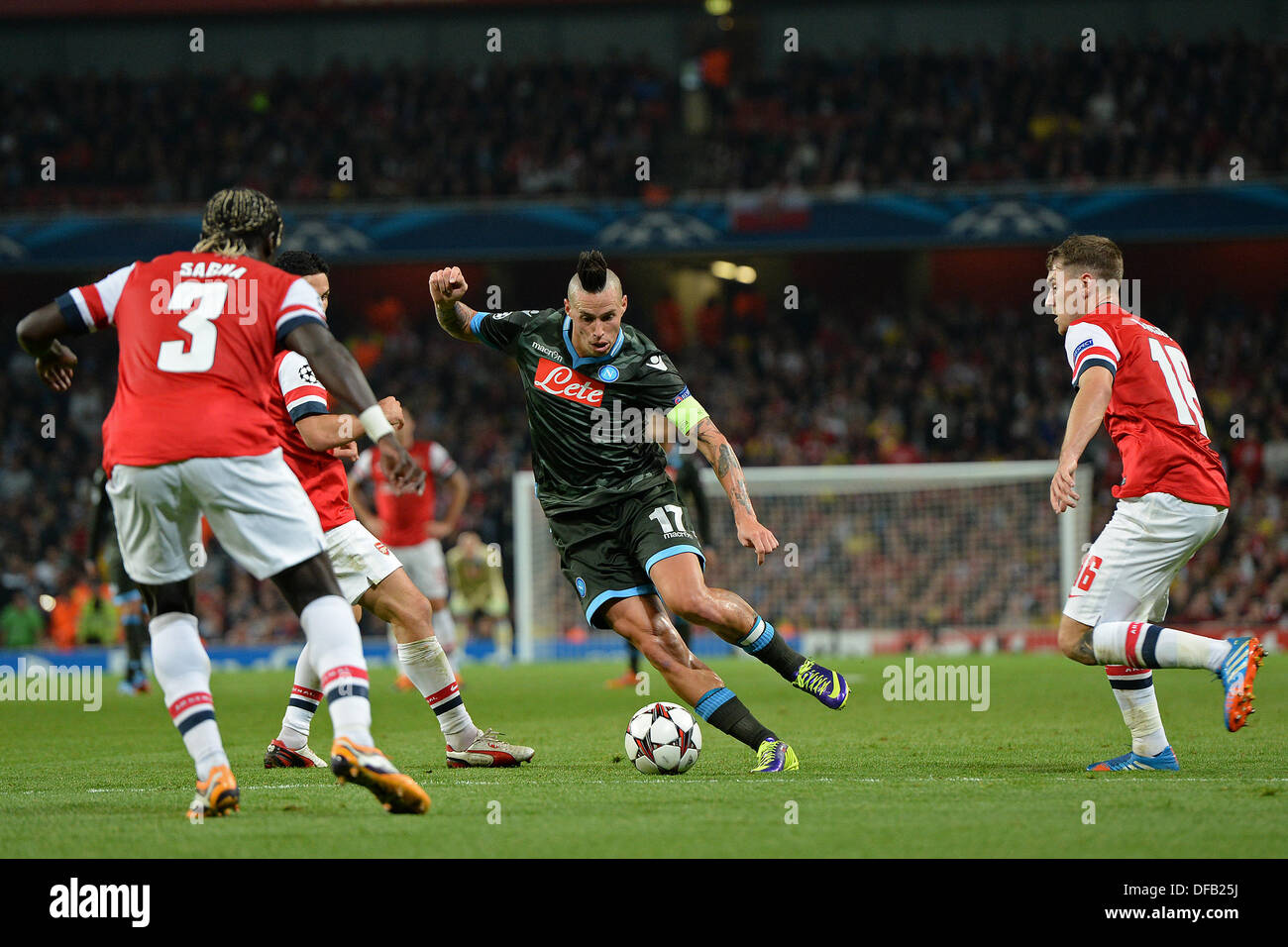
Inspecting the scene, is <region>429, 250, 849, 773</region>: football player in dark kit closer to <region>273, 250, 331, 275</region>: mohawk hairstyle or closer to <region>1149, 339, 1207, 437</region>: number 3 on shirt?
<region>273, 250, 331, 275</region>: mohawk hairstyle

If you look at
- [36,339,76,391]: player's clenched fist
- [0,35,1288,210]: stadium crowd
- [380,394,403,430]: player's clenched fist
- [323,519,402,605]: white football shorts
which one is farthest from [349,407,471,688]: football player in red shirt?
[0,35,1288,210]: stadium crowd

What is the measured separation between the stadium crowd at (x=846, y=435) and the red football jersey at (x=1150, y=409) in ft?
40.2

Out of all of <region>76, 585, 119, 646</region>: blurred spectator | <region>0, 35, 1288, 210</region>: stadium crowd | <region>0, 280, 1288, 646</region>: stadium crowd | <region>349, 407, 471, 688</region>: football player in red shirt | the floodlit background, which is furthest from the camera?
<region>0, 35, 1288, 210</region>: stadium crowd

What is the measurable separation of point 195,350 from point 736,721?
273 centimetres

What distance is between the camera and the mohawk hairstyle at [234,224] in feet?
16.8

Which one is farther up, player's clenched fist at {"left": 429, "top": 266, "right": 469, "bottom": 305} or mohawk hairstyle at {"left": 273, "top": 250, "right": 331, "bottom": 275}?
mohawk hairstyle at {"left": 273, "top": 250, "right": 331, "bottom": 275}

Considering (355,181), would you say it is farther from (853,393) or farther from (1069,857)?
(1069,857)

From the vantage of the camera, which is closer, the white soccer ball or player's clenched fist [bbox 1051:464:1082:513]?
player's clenched fist [bbox 1051:464:1082:513]

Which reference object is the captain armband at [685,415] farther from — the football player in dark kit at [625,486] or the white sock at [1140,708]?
the white sock at [1140,708]

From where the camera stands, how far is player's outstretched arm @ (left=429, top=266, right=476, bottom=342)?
6645 mm

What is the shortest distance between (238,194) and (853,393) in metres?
19.9

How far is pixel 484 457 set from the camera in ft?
78.9
